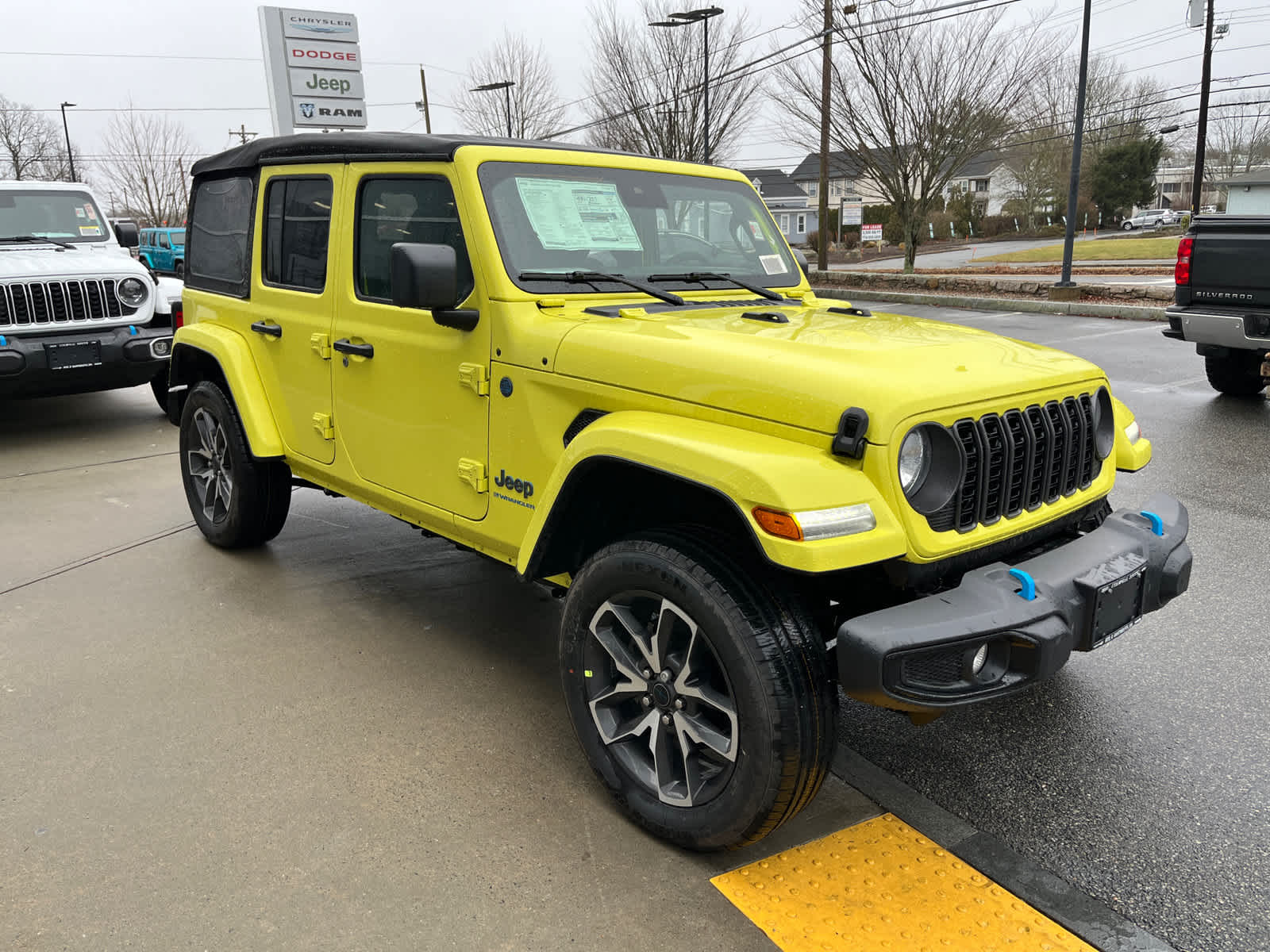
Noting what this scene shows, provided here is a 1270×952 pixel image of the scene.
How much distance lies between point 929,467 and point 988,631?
427 mm

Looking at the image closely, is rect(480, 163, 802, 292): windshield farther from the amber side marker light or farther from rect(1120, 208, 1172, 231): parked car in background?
rect(1120, 208, 1172, 231): parked car in background

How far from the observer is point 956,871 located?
257 centimetres

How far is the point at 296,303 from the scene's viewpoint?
4172 millimetres

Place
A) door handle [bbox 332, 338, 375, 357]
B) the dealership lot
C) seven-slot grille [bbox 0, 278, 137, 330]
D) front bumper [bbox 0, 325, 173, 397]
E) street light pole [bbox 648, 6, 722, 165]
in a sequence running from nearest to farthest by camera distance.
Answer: the dealership lot, door handle [bbox 332, 338, 375, 357], front bumper [bbox 0, 325, 173, 397], seven-slot grille [bbox 0, 278, 137, 330], street light pole [bbox 648, 6, 722, 165]

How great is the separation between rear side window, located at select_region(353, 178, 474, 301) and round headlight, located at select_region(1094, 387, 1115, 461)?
2001 mm

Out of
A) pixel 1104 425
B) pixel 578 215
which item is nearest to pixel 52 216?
pixel 578 215

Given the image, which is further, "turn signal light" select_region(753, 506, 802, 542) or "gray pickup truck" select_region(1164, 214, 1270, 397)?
"gray pickup truck" select_region(1164, 214, 1270, 397)

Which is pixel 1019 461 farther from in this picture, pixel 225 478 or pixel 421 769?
pixel 225 478

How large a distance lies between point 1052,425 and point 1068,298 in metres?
15.8

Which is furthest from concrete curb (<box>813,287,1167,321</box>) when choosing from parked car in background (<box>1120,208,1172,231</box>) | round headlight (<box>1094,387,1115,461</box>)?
parked car in background (<box>1120,208,1172,231</box>)

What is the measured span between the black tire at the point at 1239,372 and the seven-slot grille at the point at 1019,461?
6700 mm

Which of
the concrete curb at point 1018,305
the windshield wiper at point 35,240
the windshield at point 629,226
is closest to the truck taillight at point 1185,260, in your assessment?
the concrete curb at point 1018,305

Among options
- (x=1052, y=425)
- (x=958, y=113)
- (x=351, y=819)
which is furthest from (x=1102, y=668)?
(x=958, y=113)

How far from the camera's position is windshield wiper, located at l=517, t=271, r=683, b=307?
3.26 metres
